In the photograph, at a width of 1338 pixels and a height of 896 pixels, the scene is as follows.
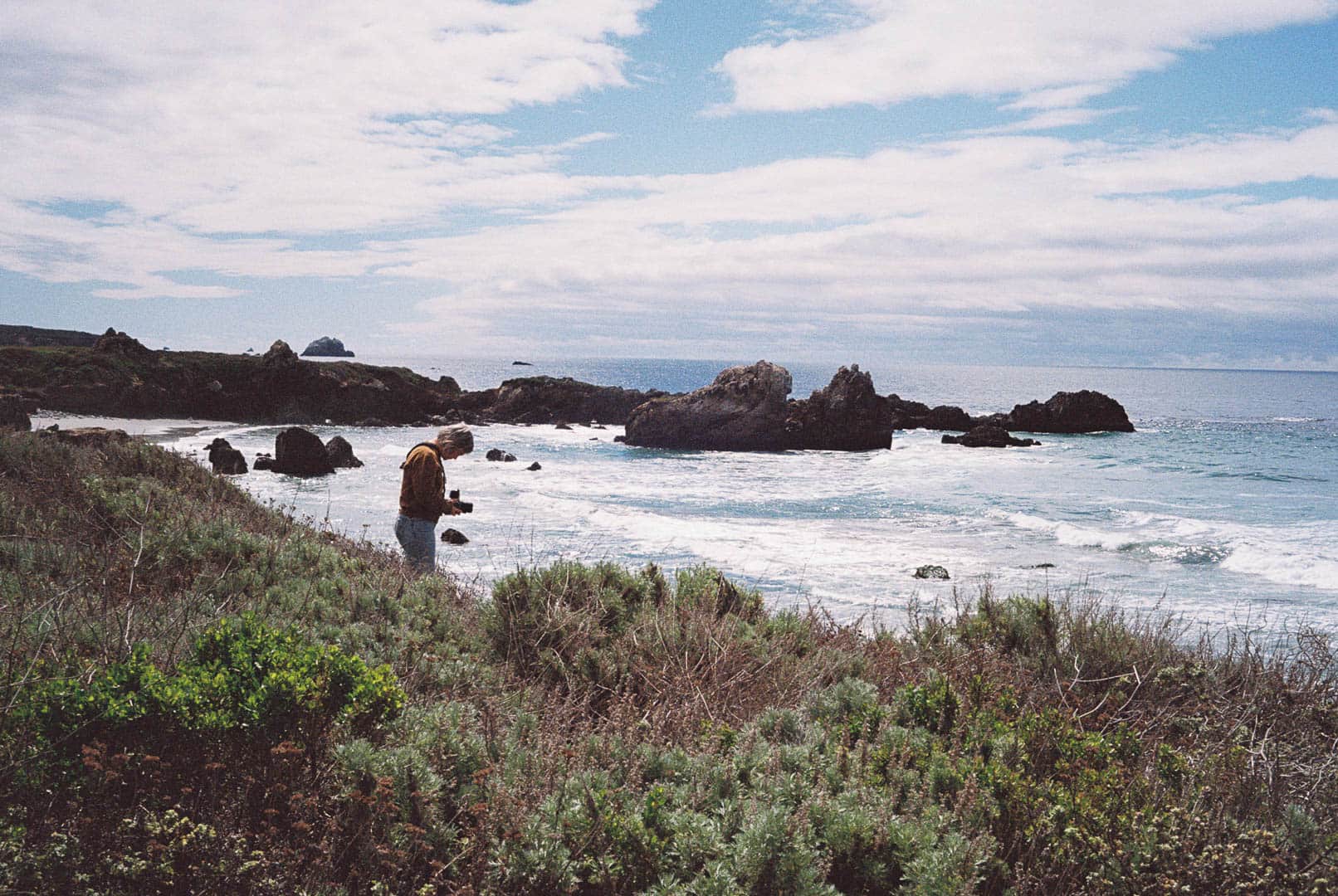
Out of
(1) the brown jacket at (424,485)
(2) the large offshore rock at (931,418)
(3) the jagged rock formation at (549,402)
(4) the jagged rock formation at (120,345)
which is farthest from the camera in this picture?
(2) the large offshore rock at (931,418)

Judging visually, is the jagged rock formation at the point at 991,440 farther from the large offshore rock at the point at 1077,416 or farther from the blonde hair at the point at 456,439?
the blonde hair at the point at 456,439

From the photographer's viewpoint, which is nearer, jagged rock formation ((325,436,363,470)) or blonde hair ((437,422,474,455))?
blonde hair ((437,422,474,455))

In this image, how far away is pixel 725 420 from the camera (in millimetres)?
48719

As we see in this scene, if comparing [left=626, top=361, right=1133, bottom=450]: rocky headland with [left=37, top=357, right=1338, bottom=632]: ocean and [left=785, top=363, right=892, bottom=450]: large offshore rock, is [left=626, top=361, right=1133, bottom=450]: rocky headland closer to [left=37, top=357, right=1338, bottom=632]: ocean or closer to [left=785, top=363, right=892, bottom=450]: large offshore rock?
[left=785, top=363, right=892, bottom=450]: large offshore rock

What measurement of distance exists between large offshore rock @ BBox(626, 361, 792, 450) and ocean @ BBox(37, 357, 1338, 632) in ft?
6.97

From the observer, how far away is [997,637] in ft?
23.6

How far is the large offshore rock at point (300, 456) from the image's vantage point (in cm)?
3005

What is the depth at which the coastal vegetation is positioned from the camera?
2.80 meters

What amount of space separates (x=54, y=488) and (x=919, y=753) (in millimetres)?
9381

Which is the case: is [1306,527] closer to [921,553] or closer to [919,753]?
[921,553]

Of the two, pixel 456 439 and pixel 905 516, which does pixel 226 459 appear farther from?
pixel 456 439

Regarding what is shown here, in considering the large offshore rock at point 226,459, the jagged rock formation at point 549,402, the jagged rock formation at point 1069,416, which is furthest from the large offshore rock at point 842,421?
the large offshore rock at point 226,459

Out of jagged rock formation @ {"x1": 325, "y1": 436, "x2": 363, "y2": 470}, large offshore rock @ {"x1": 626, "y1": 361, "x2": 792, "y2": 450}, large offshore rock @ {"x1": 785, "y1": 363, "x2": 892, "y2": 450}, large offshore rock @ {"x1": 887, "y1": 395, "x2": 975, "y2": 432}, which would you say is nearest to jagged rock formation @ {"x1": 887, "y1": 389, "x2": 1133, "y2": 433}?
large offshore rock @ {"x1": 887, "y1": 395, "x2": 975, "y2": 432}

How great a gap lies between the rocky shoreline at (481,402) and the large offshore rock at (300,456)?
70.3 feet
